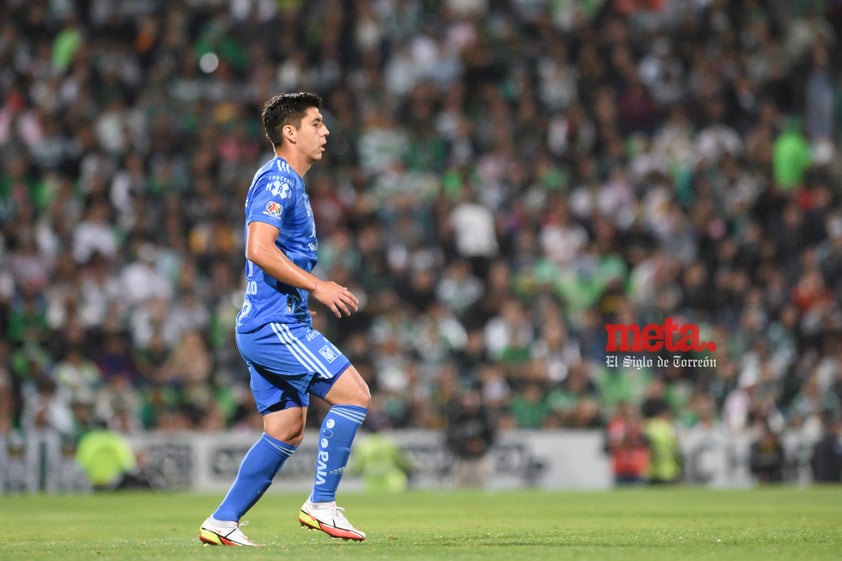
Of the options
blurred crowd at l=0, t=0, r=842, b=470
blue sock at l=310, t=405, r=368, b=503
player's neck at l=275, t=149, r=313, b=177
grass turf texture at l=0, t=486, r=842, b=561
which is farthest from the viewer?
blurred crowd at l=0, t=0, r=842, b=470

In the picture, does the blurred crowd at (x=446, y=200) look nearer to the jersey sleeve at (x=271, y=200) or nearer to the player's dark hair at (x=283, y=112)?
the player's dark hair at (x=283, y=112)

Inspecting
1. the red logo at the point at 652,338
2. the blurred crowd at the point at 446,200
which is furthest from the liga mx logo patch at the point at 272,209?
the red logo at the point at 652,338

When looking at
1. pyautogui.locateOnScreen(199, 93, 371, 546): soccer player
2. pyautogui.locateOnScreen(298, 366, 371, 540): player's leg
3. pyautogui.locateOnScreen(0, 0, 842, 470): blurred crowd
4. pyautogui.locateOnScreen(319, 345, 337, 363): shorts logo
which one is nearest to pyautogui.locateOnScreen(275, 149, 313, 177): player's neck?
pyautogui.locateOnScreen(199, 93, 371, 546): soccer player

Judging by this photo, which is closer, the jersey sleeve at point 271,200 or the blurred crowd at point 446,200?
the jersey sleeve at point 271,200

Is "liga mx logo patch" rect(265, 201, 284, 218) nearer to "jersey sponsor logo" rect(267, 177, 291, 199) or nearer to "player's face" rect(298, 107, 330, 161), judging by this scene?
"jersey sponsor logo" rect(267, 177, 291, 199)

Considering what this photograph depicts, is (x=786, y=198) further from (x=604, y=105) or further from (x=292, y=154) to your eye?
(x=292, y=154)

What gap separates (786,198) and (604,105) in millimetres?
3315

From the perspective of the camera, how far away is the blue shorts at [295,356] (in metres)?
8.03

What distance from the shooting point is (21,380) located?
19.9 metres

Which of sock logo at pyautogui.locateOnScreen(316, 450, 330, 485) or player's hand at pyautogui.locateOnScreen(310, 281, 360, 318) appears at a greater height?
player's hand at pyautogui.locateOnScreen(310, 281, 360, 318)

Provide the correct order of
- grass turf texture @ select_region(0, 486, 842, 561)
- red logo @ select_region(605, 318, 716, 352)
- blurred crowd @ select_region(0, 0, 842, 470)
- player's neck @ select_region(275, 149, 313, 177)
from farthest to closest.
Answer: blurred crowd @ select_region(0, 0, 842, 470) < red logo @ select_region(605, 318, 716, 352) < player's neck @ select_region(275, 149, 313, 177) < grass turf texture @ select_region(0, 486, 842, 561)

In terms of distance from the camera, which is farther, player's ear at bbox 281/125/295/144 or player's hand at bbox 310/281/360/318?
player's ear at bbox 281/125/295/144

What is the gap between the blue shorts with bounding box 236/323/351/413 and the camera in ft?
26.3

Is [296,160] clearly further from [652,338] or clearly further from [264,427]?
[652,338]
